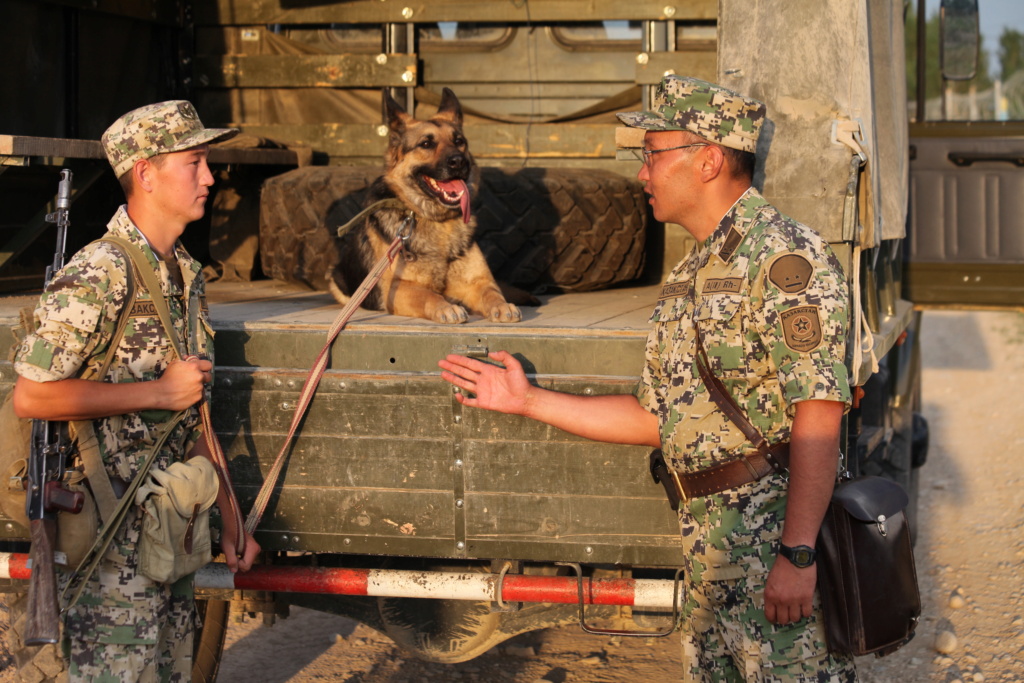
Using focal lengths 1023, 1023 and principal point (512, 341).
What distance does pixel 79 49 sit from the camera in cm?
497

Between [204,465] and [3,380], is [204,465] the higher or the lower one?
the lower one

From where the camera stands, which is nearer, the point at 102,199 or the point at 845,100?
the point at 845,100

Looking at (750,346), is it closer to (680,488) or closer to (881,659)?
(680,488)

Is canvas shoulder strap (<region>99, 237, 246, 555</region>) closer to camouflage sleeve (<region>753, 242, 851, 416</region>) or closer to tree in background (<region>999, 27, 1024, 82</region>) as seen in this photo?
camouflage sleeve (<region>753, 242, 851, 416</region>)

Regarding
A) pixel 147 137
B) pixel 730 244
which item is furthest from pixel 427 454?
pixel 147 137

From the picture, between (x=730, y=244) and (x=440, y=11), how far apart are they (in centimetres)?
345

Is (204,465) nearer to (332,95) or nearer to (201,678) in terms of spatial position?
(201,678)

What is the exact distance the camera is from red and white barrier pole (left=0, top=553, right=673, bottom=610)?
261 centimetres

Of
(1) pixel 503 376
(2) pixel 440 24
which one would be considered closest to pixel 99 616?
(1) pixel 503 376

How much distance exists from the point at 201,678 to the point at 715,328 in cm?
223

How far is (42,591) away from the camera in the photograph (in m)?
2.23

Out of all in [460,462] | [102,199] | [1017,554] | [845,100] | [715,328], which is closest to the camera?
[715,328]

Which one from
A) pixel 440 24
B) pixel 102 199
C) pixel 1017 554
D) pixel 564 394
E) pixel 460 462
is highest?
pixel 440 24

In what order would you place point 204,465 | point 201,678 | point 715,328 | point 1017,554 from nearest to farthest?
1. point 715,328
2. point 204,465
3. point 201,678
4. point 1017,554
